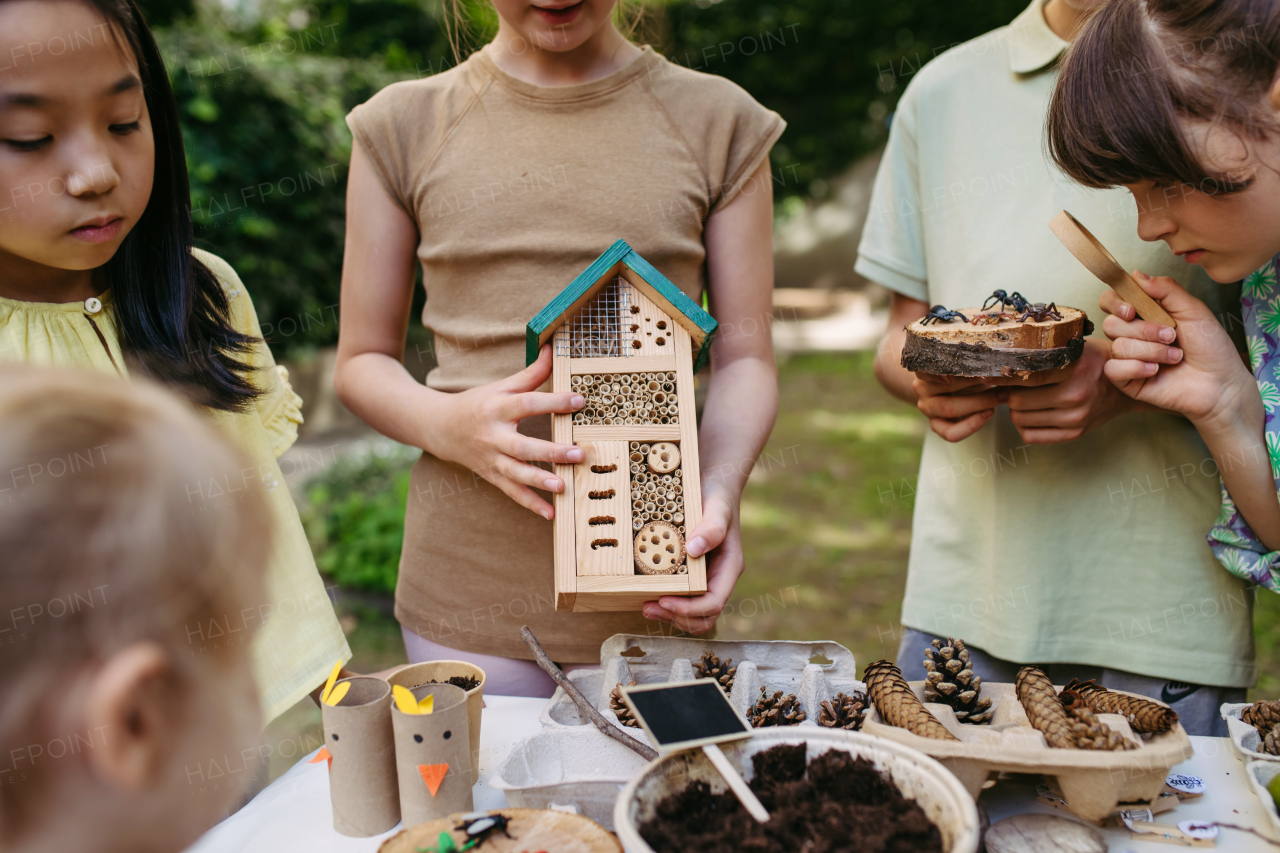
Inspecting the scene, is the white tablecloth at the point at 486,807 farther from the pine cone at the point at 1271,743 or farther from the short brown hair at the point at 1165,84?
the short brown hair at the point at 1165,84

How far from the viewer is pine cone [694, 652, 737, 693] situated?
1594 mm

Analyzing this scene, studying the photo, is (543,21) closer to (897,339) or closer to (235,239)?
(897,339)

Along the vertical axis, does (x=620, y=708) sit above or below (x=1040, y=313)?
below

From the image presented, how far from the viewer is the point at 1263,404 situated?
1.56 m

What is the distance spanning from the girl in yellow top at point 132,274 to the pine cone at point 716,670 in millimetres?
768

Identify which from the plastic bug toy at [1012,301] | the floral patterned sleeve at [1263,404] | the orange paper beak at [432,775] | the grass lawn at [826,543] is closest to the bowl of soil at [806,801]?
the orange paper beak at [432,775]

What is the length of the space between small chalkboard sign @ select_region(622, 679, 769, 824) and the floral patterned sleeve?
3.47 feet

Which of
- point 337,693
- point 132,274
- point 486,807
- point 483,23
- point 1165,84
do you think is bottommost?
point 486,807

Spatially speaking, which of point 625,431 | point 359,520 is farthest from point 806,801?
point 359,520

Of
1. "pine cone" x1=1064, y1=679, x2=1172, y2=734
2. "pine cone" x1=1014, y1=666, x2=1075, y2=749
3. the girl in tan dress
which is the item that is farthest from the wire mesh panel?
"pine cone" x1=1064, y1=679, x2=1172, y2=734

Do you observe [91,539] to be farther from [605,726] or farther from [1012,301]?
[1012,301]

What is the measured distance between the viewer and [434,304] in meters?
1.93

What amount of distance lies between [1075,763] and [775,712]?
46 centimetres

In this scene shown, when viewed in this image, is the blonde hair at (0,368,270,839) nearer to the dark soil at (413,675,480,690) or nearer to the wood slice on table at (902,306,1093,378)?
the dark soil at (413,675,480,690)
